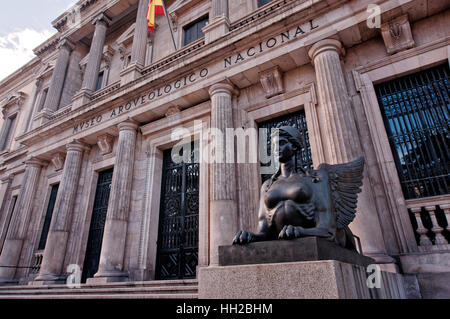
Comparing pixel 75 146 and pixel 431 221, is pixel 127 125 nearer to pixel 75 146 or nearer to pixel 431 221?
pixel 75 146

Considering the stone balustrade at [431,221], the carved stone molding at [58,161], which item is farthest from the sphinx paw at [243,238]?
the carved stone molding at [58,161]

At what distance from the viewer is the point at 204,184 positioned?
8.79m

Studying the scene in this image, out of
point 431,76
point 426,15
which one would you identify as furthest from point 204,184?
point 426,15

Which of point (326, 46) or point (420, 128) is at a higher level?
point (326, 46)

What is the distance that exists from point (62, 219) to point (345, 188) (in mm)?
10914

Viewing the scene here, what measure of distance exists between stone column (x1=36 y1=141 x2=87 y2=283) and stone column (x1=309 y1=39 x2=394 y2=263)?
999cm

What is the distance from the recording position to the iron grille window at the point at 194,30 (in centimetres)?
1288

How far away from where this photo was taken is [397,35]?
6.59 m

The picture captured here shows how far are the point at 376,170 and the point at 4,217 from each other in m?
18.3

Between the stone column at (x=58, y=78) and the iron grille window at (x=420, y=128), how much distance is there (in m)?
15.6

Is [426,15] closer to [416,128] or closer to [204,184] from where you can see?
[416,128]

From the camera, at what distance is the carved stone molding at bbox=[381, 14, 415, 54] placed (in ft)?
21.3

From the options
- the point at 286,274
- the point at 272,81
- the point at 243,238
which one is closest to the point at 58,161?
A: the point at 272,81

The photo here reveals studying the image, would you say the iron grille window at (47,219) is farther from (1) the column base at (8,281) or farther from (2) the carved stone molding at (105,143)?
(2) the carved stone molding at (105,143)
